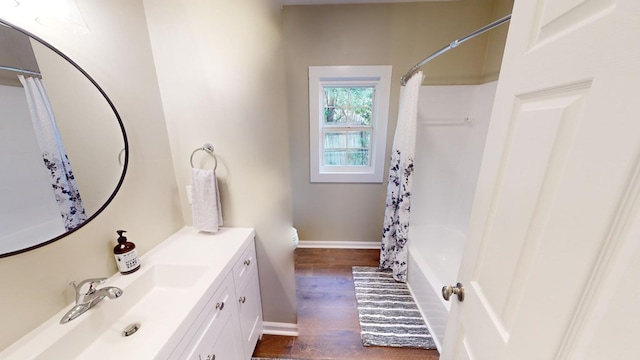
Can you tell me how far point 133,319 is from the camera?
882 mm

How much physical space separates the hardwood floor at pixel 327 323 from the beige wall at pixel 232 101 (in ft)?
1.92

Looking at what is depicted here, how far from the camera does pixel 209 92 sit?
1.22 metres

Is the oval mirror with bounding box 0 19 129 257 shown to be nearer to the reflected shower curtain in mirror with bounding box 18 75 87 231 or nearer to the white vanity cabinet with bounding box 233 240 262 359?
the reflected shower curtain in mirror with bounding box 18 75 87 231

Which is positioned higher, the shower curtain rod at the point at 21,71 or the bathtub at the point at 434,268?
the shower curtain rod at the point at 21,71

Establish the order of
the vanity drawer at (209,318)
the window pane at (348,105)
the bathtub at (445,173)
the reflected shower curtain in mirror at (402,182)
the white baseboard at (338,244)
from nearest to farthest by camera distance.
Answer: the vanity drawer at (209,318)
the reflected shower curtain in mirror at (402,182)
the bathtub at (445,173)
the window pane at (348,105)
the white baseboard at (338,244)

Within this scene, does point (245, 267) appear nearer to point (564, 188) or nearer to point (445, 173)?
point (564, 188)

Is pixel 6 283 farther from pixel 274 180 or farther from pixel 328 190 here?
pixel 328 190

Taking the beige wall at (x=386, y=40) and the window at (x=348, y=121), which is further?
the window at (x=348, y=121)

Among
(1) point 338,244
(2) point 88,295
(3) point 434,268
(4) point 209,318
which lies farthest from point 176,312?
(1) point 338,244

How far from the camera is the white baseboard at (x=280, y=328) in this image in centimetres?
164

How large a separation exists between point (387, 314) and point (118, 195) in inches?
78.8

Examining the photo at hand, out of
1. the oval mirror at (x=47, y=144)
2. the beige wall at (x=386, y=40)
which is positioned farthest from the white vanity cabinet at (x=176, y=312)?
the beige wall at (x=386, y=40)

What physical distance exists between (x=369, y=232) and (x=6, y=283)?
2.61 metres

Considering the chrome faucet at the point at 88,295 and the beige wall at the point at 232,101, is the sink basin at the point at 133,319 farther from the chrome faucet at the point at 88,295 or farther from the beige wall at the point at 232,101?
the beige wall at the point at 232,101
